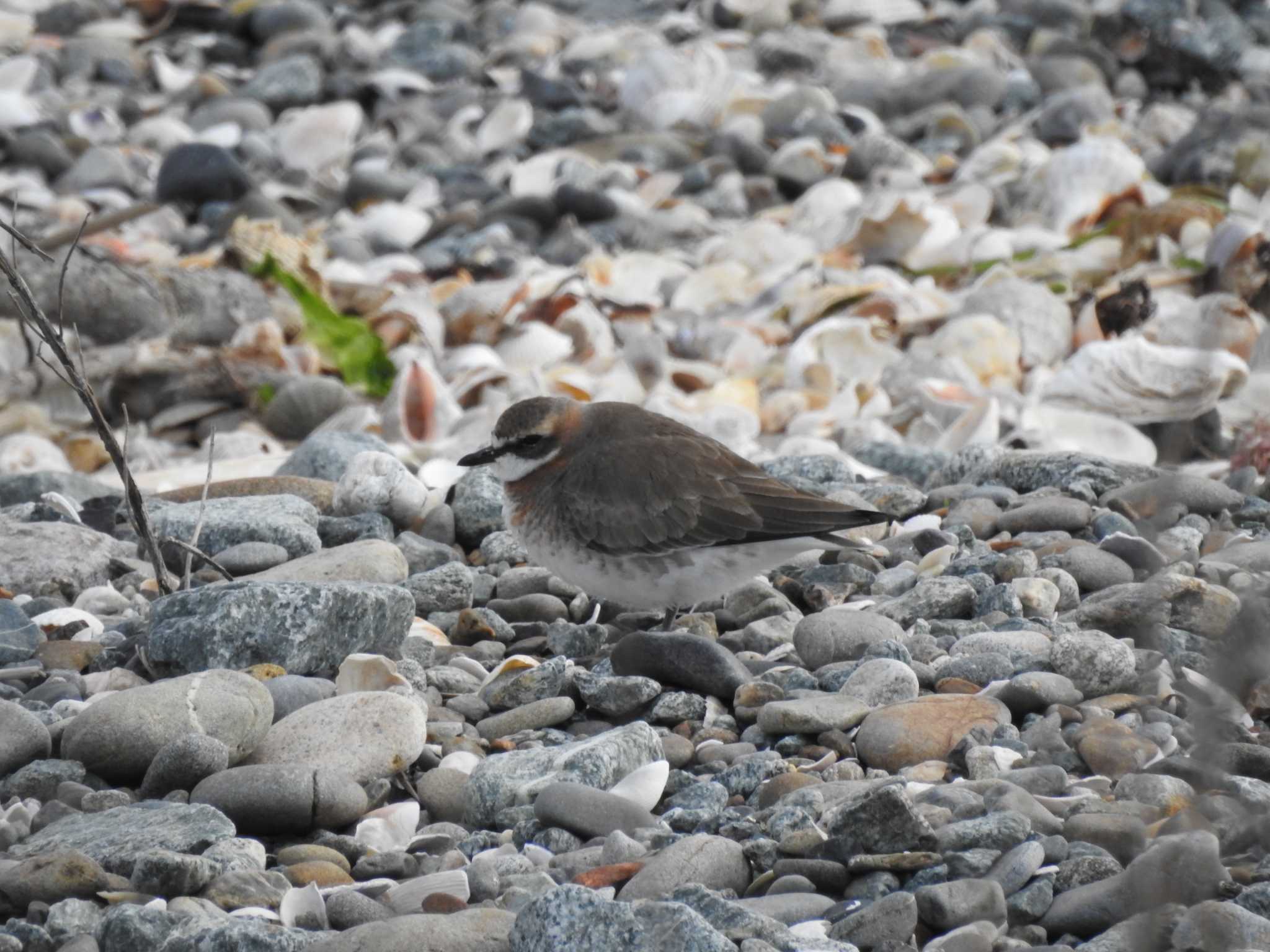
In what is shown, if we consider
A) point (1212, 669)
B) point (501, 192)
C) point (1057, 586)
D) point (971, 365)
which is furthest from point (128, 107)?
point (1212, 669)

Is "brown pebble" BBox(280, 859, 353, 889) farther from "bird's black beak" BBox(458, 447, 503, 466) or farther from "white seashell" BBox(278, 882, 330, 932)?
"bird's black beak" BBox(458, 447, 503, 466)

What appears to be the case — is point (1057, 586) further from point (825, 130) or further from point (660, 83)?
point (660, 83)

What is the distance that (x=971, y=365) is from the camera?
29.1 ft

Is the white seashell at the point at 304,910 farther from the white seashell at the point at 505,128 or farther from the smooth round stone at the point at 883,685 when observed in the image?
the white seashell at the point at 505,128

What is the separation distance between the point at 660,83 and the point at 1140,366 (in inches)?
318

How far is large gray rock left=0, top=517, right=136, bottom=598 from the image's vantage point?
18.6 feet

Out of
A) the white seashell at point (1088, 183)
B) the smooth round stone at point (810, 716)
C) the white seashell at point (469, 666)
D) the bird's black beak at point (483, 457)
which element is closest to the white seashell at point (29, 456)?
the bird's black beak at point (483, 457)

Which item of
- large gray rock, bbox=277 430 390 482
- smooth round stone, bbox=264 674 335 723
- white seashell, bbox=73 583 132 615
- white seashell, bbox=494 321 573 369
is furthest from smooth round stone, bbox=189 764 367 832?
white seashell, bbox=494 321 573 369

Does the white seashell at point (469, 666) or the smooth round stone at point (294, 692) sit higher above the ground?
the smooth round stone at point (294, 692)

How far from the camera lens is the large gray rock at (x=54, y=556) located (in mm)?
5656

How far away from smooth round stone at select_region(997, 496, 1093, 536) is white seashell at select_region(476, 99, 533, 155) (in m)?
9.43

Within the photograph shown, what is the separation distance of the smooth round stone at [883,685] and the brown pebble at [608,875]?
3.62ft

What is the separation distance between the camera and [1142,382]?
7.57m

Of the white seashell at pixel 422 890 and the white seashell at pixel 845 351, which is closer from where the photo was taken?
the white seashell at pixel 422 890
